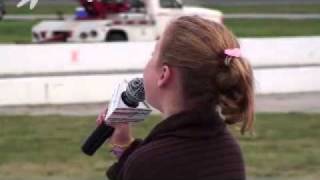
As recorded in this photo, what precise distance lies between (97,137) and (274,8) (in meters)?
50.0

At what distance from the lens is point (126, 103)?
2.45 metres

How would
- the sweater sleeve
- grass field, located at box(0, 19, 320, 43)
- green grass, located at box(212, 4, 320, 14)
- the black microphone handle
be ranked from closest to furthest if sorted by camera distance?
the sweater sleeve → the black microphone handle → grass field, located at box(0, 19, 320, 43) → green grass, located at box(212, 4, 320, 14)

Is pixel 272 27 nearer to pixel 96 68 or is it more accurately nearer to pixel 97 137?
pixel 96 68

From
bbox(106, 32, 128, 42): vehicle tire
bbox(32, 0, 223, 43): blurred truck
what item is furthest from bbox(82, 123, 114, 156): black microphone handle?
bbox(106, 32, 128, 42): vehicle tire

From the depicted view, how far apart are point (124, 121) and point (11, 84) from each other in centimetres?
1290

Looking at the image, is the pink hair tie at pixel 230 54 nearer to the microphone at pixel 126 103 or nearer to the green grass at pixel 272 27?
the microphone at pixel 126 103

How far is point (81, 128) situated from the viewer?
39.7 feet

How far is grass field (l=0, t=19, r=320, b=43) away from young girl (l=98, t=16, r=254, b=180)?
29105mm

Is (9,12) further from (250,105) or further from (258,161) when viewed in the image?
(250,105)

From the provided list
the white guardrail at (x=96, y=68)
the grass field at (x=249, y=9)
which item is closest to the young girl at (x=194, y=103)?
the white guardrail at (x=96, y=68)

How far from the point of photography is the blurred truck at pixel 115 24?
91.0 feet

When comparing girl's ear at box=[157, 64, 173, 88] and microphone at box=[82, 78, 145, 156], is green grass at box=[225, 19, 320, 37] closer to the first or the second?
microphone at box=[82, 78, 145, 156]

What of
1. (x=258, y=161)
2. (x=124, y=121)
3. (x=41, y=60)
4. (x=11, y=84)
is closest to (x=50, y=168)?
(x=258, y=161)

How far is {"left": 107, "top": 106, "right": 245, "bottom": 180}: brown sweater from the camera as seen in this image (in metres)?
2.25
